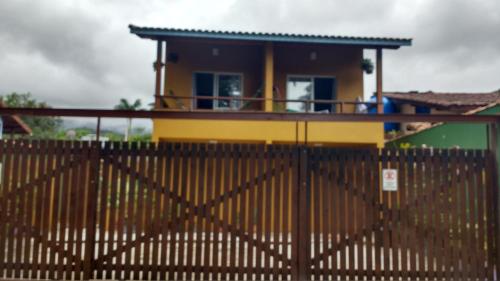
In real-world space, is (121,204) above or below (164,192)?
below

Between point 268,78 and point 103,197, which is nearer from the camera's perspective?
point 103,197

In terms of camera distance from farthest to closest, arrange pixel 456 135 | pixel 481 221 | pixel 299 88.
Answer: pixel 299 88 → pixel 456 135 → pixel 481 221

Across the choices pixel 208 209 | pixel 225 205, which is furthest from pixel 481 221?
pixel 208 209

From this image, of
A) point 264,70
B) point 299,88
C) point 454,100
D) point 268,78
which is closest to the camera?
point 268,78

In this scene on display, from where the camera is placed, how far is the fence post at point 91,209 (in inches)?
189

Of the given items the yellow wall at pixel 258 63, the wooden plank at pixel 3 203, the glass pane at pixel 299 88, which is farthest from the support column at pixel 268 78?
the wooden plank at pixel 3 203

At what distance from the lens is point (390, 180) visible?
4.90 m

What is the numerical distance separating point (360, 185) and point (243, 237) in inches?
72.2

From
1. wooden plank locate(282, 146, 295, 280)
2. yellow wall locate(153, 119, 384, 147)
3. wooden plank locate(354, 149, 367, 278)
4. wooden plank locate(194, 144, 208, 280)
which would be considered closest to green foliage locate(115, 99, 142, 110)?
yellow wall locate(153, 119, 384, 147)

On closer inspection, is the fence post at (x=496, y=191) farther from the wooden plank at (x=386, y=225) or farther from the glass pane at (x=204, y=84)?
the glass pane at (x=204, y=84)

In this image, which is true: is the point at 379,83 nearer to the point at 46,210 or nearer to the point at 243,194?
the point at 243,194

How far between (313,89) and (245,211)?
28.3 feet

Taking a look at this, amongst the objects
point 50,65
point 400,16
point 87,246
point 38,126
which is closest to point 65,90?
point 50,65

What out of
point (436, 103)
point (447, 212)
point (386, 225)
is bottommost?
point (386, 225)
